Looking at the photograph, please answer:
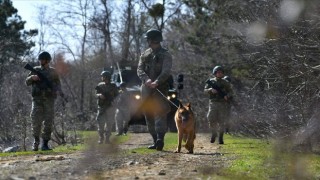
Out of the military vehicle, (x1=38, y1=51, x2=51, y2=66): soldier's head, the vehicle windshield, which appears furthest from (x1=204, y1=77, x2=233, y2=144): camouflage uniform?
the vehicle windshield

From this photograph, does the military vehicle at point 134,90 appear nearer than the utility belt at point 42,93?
No

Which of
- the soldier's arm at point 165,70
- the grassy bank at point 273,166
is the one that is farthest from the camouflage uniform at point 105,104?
the grassy bank at point 273,166

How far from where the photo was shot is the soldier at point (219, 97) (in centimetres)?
1564

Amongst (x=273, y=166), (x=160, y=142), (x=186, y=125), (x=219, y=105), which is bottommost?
(x=273, y=166)

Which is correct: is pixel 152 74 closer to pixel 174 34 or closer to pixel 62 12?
pixel 174 34

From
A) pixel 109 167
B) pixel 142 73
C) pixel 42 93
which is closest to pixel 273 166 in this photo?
pixel 109 167

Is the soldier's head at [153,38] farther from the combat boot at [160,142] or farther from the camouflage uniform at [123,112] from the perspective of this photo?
the camouflage uniform at [123,112]

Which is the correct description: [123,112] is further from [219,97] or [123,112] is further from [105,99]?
[219,97]

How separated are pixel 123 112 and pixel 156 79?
35.5ft

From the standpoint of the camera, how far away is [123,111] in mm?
22281

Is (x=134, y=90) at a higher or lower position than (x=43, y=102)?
higher

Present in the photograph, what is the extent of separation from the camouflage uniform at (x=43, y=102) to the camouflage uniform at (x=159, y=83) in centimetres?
206

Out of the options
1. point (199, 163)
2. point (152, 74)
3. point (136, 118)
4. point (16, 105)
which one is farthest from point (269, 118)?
point (16, 105)

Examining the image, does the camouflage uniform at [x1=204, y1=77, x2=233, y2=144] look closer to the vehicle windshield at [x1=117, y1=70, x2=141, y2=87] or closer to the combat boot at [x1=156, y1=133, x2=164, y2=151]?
the combat boot at [x1=156, y1=133, x2=164, y2=151]
